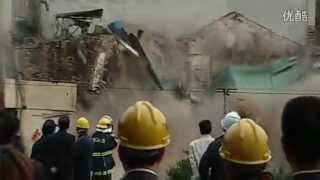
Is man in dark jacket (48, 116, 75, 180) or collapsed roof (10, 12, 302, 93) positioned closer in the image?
man in dark jacket (48, 116, 75, 180)

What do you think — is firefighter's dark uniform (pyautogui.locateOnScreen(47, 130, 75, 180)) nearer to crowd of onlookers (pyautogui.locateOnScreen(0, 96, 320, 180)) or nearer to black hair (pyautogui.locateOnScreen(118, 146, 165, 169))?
crowd of onlookers (pyautogui.locateOnScreen(0, 96, 320, 180))

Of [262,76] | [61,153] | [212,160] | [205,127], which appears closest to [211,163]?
[212,160]

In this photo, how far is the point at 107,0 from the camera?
51.7ft

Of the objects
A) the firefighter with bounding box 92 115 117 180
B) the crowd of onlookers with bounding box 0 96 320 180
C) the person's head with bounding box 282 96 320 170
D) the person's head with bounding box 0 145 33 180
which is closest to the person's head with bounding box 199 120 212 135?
the firefighter with bounding box 92 115 117 180

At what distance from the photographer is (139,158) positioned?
3408mm

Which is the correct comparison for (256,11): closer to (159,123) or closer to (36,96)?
(36,96)

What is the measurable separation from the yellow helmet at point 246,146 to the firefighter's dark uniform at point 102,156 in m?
7.72

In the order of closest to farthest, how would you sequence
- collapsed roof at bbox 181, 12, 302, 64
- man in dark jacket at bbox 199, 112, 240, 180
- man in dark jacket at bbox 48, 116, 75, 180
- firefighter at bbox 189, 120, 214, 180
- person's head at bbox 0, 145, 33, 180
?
1. person's head at bbox 0, 145, 33, 180
2. man in dark jacket at bbox 199, 112, 240, 180
3. firefighter at bbox 189, 120, 214, 180
4. man in dark jacket at bbox 48, 116, 75, 180
5. collapsed roof at bbox 181, 12, 302, 64

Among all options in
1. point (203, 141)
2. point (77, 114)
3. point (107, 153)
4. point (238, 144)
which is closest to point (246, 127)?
point (238, 144)

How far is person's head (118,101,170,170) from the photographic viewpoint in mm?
3414

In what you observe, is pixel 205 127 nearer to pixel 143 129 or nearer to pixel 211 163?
pixel 211 163

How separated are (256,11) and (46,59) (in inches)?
166

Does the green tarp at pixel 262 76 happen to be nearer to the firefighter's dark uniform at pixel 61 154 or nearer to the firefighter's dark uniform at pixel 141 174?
the firefighter's dark uniform at pixel 61 154

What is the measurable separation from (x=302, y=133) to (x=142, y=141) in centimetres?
68
